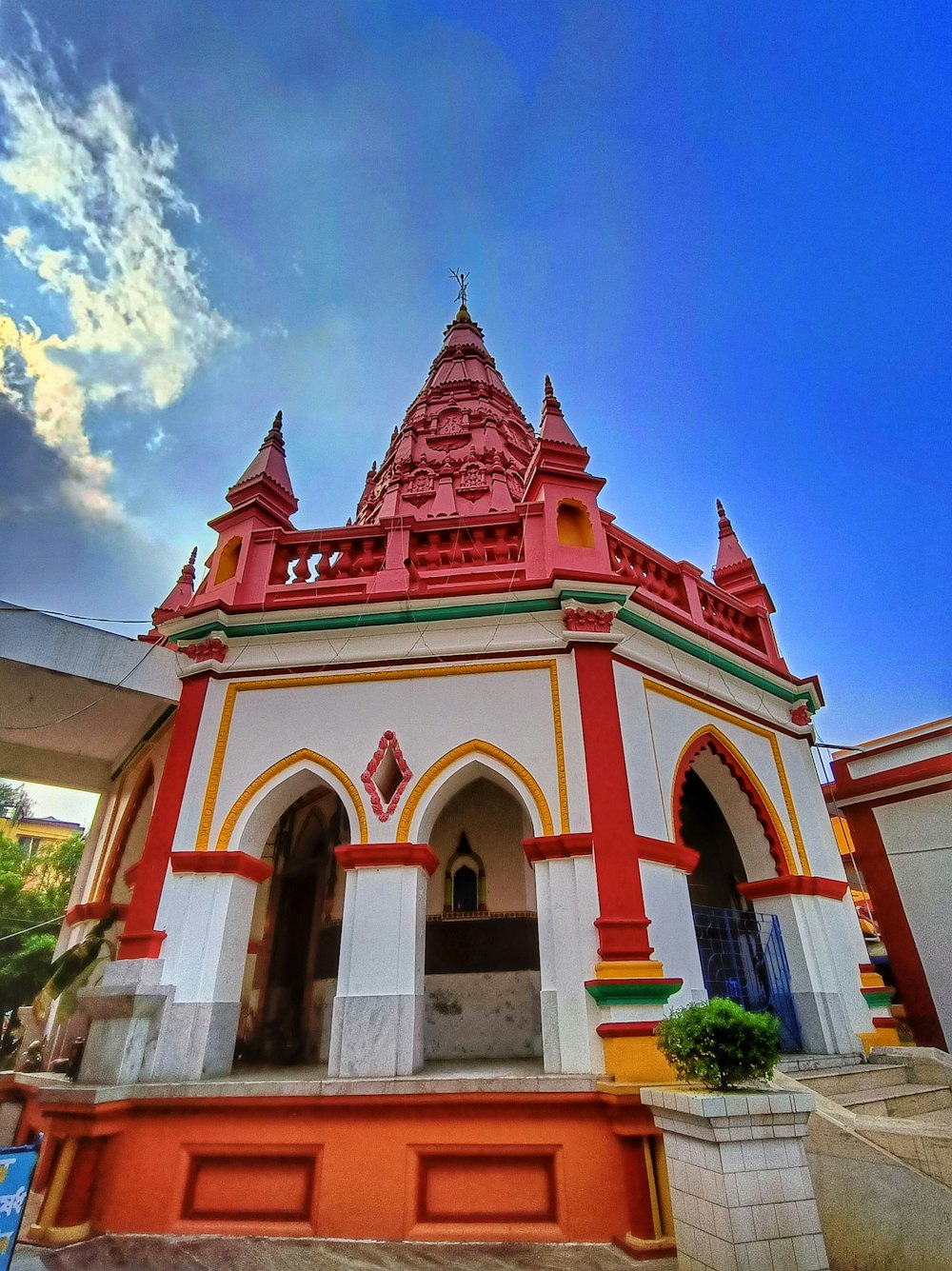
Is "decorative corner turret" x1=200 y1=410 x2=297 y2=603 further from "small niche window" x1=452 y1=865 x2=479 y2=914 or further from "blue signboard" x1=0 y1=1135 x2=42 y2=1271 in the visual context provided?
"blue signboard" x1=0 y1=1135 x2=42 y2=1271

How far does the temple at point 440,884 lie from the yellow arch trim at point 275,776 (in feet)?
0.08

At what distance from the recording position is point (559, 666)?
6543mm

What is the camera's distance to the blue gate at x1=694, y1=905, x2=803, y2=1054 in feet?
22.7

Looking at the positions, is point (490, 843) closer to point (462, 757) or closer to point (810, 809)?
point (462, 757)

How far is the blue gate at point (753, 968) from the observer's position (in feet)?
22.7

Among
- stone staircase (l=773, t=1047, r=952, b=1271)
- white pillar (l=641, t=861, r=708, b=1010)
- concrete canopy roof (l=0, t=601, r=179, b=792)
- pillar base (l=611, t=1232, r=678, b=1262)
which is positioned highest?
concrete canopy roof (l=0, t=601, r=179, b=792)

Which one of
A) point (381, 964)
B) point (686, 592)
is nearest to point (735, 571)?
point (686, 592)

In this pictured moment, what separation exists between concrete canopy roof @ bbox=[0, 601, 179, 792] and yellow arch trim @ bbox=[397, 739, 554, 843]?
2.76 metres

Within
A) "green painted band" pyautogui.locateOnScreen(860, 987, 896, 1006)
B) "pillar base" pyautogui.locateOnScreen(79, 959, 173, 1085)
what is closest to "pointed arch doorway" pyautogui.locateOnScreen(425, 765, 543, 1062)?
"pillar base" pyautogui.locateOnScreen(79, 959, 173, 1085)

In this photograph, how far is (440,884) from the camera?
809 centimetres

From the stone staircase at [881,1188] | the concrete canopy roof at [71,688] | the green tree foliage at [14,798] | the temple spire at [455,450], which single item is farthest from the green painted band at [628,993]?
the green tree foliage at [14,798]

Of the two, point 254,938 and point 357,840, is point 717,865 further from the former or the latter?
point 254,938

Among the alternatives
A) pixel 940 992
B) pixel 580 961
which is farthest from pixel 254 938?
pixel 940 992

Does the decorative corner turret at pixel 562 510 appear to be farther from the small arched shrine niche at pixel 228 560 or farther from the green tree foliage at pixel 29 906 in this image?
the green tree foliage at pixel 29 906
